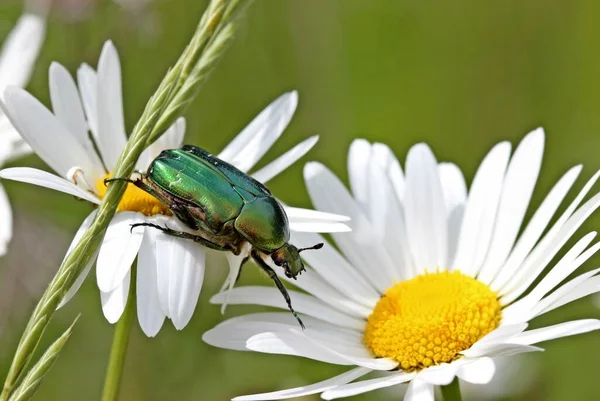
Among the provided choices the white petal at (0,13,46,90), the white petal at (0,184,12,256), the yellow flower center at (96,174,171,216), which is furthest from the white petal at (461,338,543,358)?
the white petal at (0,13,46,90)

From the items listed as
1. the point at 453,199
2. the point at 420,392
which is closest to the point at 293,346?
the point at 420,392

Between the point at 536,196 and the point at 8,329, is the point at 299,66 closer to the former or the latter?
the point at 536,196

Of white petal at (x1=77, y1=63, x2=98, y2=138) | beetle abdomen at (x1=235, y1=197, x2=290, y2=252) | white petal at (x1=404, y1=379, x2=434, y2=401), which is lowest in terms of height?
white petal at (x1=404, y1=379, x2=434, y2=401)

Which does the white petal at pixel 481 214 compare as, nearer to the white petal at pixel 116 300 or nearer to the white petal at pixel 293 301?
the white petal at pixel 293 301

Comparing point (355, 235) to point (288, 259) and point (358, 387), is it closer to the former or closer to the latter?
point (288, 259)

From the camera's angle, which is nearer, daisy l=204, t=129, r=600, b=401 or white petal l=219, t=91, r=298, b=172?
daisy l=204, t=129, r=600, b=401

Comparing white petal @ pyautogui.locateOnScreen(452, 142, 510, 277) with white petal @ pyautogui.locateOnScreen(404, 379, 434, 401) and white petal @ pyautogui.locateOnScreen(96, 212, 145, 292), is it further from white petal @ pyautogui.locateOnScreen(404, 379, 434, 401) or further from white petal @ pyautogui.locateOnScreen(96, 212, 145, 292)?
white petal @ pyautogui.locateOnScreen(96, 212, 145, 292)
